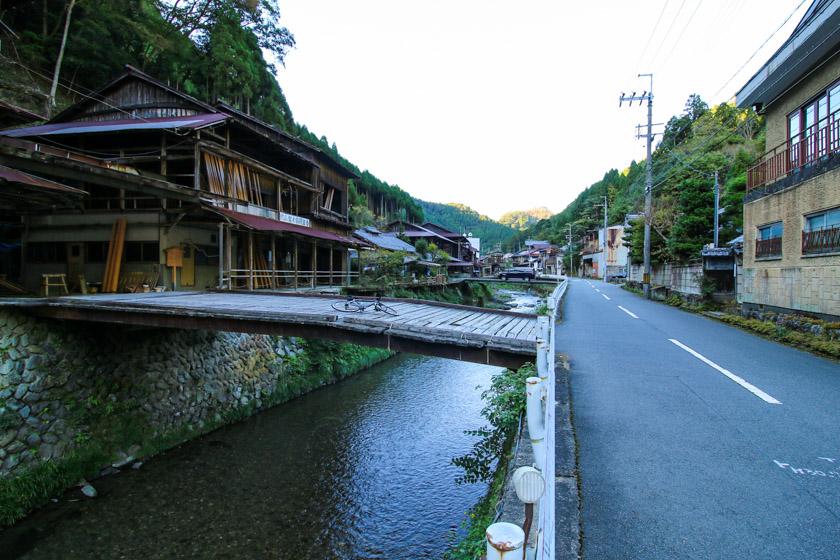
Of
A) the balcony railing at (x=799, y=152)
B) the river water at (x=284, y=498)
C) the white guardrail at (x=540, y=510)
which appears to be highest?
the balcony railing at (x=799, y=152)

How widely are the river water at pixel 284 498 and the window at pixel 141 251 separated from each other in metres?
7.84

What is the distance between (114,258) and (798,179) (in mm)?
22842

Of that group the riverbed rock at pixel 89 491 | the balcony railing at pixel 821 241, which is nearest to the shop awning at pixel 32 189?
the riverbed rock at pixel 89 491

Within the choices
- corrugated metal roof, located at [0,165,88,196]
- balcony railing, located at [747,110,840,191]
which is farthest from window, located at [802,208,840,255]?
corrugated metal roof, located at [0,165,88,196]

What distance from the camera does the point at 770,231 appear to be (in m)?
13.9

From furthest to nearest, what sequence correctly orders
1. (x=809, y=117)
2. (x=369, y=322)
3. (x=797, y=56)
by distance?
(x=809, y=117), (x=797, y=56), (x=369, y=322)

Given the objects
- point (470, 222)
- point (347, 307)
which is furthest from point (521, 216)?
point (347, 307)

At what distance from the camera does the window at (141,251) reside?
50.0 feet

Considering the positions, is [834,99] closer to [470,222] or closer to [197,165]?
[197,165]

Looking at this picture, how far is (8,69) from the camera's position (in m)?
21.7

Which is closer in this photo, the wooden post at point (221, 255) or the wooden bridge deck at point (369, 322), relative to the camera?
the wooden bridge deck at point (369, 322)

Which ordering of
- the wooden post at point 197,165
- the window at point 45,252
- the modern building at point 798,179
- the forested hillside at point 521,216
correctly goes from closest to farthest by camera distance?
the modern building at point 798,179, the wooden post at point 197,165, the window at point 45,252, the forested hillside at point 521,216

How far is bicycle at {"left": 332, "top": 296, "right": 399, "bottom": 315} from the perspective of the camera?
870 cm

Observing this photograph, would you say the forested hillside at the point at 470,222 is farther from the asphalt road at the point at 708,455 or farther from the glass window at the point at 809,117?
the asphalt road at the point at 708,455
